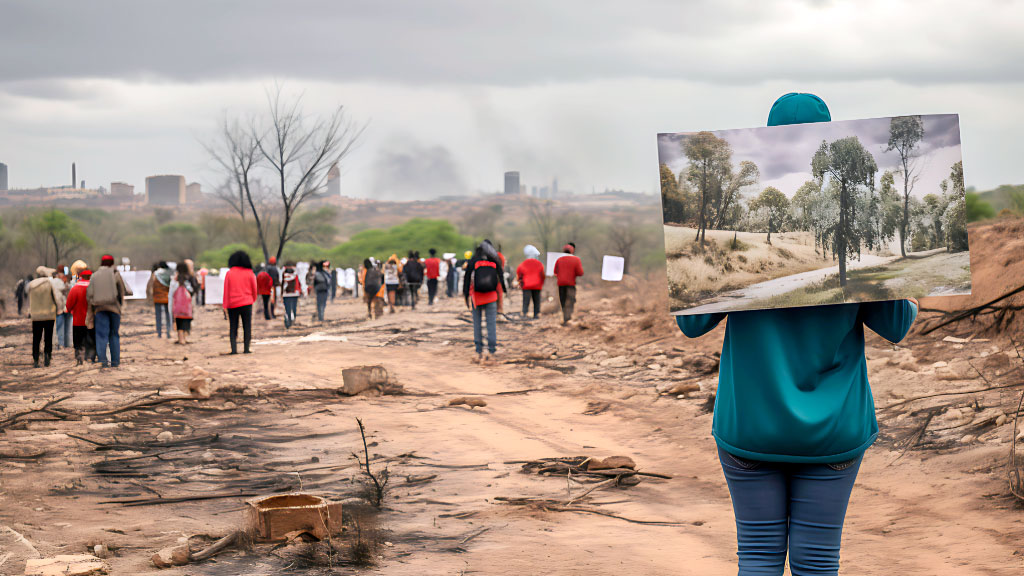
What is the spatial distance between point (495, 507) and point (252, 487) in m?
1.96

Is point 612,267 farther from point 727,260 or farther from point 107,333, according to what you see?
point 727,260

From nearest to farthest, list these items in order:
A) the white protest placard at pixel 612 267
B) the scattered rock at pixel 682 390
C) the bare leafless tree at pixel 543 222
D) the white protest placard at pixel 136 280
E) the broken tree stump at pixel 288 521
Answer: the broken tree stump at pixel 288 521 → the scattered rock at pixel 682 390 → the white protest placard at pixel 612 267 → the white protest placard at pixel 136 280 → the bare leafless tree at pixel 543 222

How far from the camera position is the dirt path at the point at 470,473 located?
5.02m

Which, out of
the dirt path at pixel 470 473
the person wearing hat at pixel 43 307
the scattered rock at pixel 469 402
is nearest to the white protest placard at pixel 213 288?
the person wearing hat at pixel 43 307

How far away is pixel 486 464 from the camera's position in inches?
292

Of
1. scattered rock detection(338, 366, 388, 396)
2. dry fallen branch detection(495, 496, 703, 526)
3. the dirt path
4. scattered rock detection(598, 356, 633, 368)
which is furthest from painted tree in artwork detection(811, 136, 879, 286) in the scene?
scattered rock detection(598, 356, 633, 368)

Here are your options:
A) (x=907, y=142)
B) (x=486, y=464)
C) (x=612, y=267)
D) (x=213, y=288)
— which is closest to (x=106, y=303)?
(x=486, y=464)

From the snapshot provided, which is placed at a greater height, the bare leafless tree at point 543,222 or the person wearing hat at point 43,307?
the bare leafless tree at point 543,222

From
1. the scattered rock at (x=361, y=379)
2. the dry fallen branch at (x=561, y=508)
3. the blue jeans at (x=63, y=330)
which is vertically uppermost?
the blue jeans at (x=63, y=330)

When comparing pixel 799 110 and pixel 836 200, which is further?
pixel 836 200

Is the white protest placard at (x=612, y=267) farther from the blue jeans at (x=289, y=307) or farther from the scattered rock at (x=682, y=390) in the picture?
the scattered rock at (x=682, y=390)

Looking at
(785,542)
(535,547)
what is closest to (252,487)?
(535,547)

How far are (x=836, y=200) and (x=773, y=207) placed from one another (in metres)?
0.19

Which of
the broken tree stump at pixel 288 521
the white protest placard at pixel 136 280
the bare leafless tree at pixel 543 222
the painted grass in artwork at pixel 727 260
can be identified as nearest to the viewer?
the painted grass in artwork at pixel 727 260
